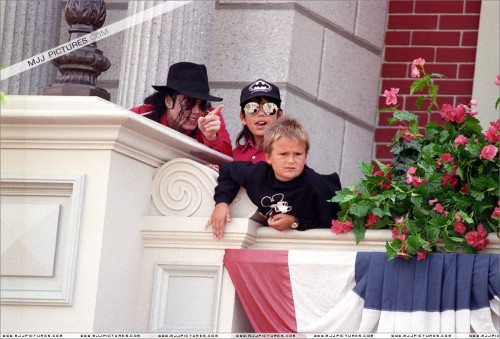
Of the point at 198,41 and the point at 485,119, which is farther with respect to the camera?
the point at 485,119

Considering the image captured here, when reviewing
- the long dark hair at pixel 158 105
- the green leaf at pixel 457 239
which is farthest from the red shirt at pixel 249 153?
the green leaf at pixel 457 239

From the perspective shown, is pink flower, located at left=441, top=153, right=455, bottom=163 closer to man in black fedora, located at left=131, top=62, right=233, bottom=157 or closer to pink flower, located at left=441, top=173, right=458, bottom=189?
pink flower, located at left=441, top=173, right=458, bottom=189

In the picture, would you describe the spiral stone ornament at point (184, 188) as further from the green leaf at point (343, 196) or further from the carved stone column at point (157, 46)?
the carved stone column at point (157, 46)

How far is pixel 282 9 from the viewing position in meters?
8.52

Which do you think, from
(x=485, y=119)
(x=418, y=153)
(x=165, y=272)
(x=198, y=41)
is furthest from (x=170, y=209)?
(x=485, y=119)

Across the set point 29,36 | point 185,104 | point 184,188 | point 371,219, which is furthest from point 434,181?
point 29,36

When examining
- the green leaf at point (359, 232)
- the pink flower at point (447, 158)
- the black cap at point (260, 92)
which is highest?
the black cap at point (260, 92)

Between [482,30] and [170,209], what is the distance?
134 inches

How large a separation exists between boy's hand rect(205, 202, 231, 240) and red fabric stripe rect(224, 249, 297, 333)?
0.36ft

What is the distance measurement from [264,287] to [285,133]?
25.8 inches

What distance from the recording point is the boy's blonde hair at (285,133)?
6152 millimetres

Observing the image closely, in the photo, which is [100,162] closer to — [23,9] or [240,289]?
[240,289]

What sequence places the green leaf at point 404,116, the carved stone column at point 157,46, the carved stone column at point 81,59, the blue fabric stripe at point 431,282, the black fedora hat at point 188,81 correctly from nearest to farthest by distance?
1. the blue fabric stripe at point 431,282
2. the green leaf at point 404,116
3. the carved stone column at point 81,59
4. the black fedora hat at point 188,81
5. the carved stone column at point 157,46

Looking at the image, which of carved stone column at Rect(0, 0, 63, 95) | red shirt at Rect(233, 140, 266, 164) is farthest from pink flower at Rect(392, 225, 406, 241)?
carved stone column at Rect(0, 0, 63, 95)
